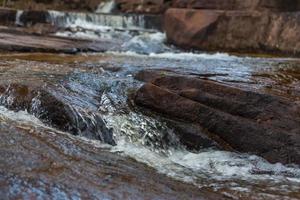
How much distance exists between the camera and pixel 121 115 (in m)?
6.08

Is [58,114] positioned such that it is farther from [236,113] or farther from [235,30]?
[235,30]

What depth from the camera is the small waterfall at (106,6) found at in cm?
2112

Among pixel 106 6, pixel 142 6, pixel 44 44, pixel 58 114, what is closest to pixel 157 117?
pixel 58 114

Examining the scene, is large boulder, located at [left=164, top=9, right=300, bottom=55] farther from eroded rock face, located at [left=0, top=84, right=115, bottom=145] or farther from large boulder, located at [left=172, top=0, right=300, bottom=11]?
eroded rock face, located at [left=0, top=84, right=115, bottom=145]

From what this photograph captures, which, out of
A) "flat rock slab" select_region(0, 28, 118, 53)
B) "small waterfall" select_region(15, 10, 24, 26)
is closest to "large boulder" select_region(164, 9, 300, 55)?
"flat rock slab" select_region(0, 28, 118, 53)

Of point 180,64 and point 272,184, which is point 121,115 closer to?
point 272,184

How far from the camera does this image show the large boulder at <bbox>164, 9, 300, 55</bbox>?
539 inches

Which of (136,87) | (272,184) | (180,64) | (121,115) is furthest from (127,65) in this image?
(272,184)

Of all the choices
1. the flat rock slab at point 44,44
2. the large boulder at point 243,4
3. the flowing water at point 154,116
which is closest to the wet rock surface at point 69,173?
the flowing water at point 154,116

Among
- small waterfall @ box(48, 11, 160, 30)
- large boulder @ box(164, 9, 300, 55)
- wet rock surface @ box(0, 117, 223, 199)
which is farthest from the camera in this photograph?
small waterfall @ box(48, 11, 160, 30)

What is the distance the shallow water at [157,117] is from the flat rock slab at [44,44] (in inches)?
34.7

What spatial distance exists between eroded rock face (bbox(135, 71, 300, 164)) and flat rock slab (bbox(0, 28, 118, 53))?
524 cm

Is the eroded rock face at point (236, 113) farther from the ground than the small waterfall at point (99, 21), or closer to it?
closer to it

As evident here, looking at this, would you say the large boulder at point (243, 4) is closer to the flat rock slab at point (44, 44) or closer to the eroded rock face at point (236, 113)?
the flat rock slab at point (44, 44)
